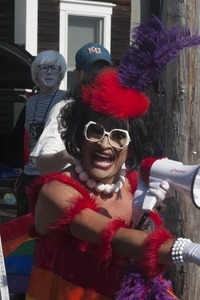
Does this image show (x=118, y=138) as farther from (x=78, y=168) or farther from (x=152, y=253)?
(x=152, y=253)

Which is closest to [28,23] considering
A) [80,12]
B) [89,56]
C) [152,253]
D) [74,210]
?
[80,12]

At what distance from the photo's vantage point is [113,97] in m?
2.65

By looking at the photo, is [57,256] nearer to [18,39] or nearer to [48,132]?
[48,132]

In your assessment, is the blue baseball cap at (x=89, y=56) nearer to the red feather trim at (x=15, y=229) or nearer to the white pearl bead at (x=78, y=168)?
the red feather trim at (x=15, y=229)

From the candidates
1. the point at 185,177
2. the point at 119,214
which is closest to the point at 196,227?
the point at 119,214

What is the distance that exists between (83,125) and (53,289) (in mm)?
553

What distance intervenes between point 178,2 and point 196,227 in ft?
3.33

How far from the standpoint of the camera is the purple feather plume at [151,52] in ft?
8.77

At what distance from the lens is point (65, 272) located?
2689mm

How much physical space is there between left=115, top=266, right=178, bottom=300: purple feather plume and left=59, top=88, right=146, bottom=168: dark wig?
1.54 ft

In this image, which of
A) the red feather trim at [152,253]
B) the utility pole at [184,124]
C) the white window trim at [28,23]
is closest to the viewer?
the red feather trim at [152,253]

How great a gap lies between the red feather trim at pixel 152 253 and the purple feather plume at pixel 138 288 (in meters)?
0.10

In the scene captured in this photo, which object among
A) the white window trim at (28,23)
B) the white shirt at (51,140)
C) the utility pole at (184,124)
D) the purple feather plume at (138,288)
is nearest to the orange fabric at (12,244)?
the white shirt at (51,140)

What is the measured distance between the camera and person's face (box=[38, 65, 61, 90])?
4.79 m
